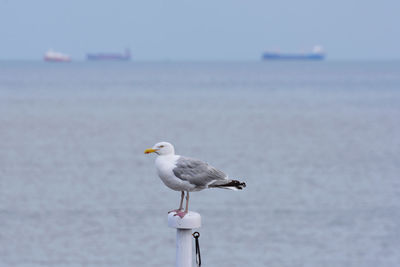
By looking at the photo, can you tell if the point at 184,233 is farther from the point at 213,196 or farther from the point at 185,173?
the point at 213,196

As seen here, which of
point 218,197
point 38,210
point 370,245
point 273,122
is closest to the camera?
point 370,245

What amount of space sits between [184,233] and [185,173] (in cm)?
63

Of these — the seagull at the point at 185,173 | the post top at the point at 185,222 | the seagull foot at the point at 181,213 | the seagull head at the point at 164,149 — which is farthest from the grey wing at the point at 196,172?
the post top at the point at 185,222

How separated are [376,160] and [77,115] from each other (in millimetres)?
44620

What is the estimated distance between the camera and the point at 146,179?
40.0 meters

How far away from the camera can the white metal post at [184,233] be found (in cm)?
623

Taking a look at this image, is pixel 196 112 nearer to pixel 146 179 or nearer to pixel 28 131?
pixel 28 131

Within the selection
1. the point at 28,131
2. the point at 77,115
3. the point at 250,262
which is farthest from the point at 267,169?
the point at 77,115

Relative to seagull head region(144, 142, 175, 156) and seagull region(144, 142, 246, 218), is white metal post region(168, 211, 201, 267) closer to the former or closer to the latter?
seagull region(144, 142, 246, 218)

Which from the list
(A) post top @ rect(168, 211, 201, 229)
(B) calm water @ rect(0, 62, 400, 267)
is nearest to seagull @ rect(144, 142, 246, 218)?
(A) post top @ rect(168, 211, 201, 229)

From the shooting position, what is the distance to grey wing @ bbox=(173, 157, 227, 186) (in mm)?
6688

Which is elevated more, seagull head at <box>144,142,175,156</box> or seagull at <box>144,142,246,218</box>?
seagull head at <box>144,142,175,156</box>

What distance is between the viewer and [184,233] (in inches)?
248

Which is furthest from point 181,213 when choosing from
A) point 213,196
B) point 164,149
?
point 213,196
